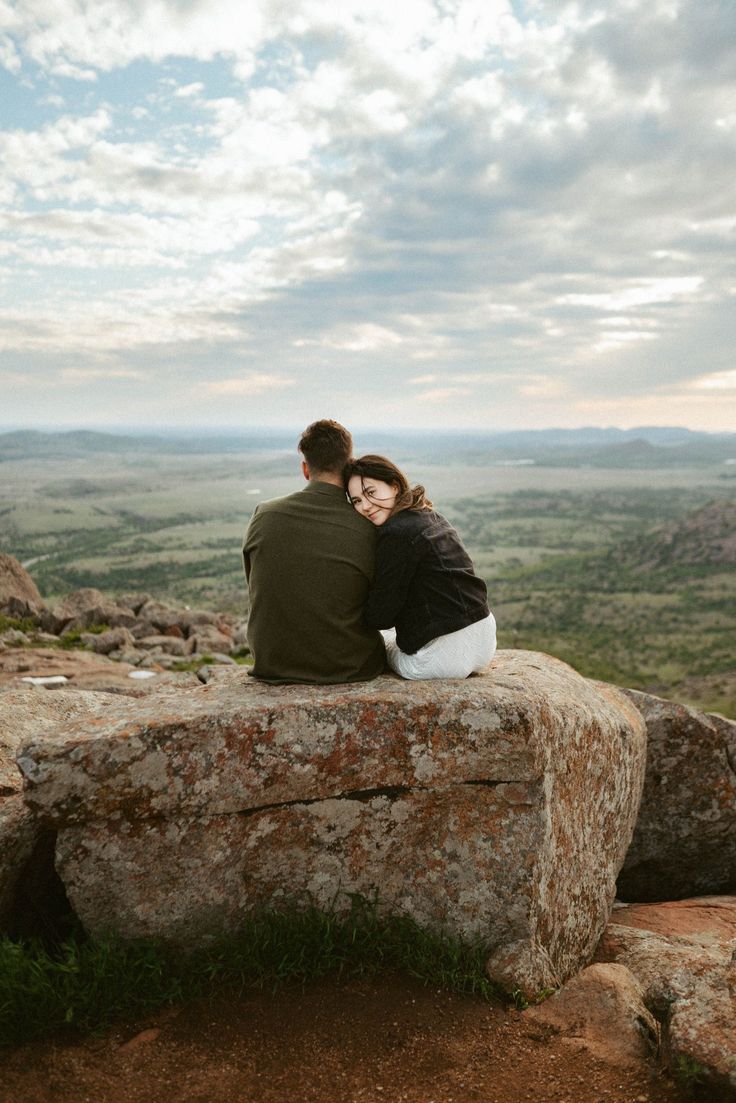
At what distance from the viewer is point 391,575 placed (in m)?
6.65

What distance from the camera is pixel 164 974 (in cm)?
→ 561

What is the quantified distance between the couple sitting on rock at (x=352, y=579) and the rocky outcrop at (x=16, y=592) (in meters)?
19.5

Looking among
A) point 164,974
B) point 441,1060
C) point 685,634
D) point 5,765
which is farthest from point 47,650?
point 685,634

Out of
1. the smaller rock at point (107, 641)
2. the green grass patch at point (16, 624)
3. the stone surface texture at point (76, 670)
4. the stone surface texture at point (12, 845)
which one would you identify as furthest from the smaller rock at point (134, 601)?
the stone surface texture at point (12, 845)

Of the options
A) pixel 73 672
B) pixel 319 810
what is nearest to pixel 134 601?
pixel 73 672

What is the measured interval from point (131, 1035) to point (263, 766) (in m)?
1.98

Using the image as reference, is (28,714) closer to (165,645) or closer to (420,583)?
(420,583)

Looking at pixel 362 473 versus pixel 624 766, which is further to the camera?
pixel 624 766

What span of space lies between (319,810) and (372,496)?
2.81 metres

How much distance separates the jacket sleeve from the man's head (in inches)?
32.3

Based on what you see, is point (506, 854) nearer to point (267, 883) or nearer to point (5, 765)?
point (267, 883)

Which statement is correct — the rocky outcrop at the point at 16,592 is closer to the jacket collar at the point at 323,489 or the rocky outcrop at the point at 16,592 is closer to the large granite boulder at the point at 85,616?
the large granite boulder at the point at 85,616

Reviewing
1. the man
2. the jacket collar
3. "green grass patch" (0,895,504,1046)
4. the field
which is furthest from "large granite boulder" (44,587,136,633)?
the field

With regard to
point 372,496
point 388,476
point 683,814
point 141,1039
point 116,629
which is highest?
point 388,476
